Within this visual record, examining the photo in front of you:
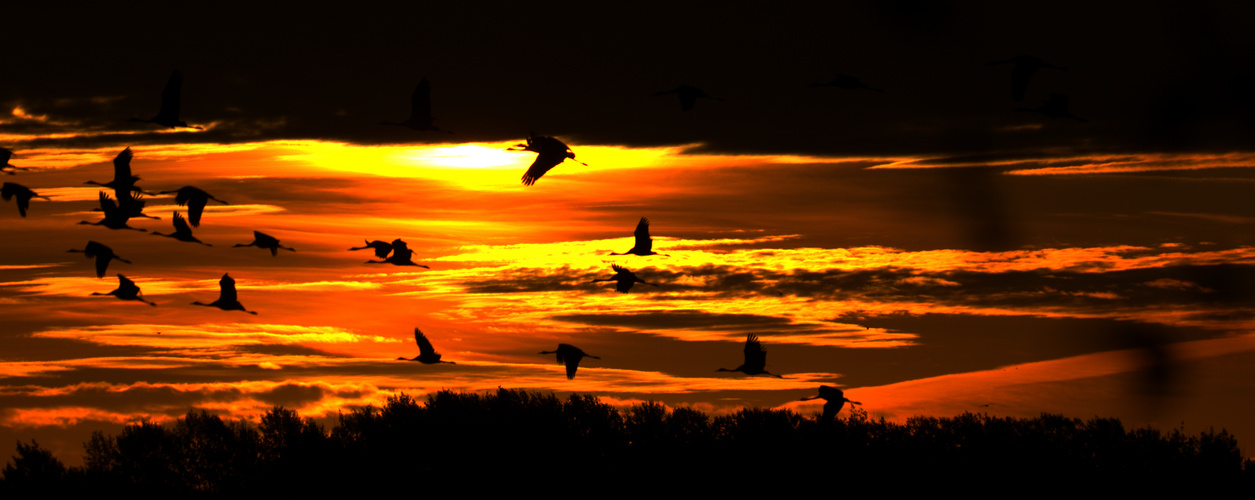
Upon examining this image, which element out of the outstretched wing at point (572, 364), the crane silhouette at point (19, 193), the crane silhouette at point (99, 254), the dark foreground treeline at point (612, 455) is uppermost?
the crane silhouette at point (19, 193)

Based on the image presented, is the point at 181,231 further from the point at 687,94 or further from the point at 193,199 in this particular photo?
the point at 687,94

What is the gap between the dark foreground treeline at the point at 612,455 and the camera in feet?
140

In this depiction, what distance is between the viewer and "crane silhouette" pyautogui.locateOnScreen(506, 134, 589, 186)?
68.2 feet

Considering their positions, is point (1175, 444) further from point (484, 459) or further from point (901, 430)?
point (484, 459)

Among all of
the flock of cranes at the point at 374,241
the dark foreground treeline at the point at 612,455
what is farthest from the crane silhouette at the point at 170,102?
the dark foreground treeline at the point at 612,455

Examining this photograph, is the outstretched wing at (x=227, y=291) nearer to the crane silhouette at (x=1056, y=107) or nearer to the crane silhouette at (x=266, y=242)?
the crane silhouette at (x=266, y=242)

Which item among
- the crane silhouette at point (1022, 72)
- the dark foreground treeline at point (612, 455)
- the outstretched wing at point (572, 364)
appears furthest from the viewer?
the dark foreground treeline at point (612, 455)

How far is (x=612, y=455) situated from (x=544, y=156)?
26090mm

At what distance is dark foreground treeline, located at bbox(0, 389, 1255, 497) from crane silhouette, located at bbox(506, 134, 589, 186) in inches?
925

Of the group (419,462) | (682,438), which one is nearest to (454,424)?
(419,462)

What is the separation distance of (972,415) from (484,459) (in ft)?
54.3

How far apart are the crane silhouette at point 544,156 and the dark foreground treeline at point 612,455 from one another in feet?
77.1

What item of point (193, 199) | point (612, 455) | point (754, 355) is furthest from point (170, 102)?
point (612, 455)

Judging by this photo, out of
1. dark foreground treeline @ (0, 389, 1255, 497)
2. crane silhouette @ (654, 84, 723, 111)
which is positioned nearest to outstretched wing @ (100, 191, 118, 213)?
crane silhouette @ (654, 84, 723, 111)
